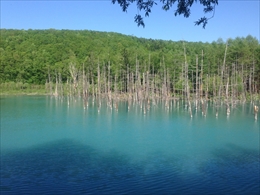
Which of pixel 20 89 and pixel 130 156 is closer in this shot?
pixel 130 156

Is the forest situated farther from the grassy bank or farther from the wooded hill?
the grassy bank

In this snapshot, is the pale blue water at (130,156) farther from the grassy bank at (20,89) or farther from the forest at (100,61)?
the grassy bank at (20,89)

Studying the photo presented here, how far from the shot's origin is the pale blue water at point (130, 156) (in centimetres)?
1015

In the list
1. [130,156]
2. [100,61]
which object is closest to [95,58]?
[100,61]

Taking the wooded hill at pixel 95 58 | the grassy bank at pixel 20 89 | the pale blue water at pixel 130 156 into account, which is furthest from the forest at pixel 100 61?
the pale blue water at pixel 130 156

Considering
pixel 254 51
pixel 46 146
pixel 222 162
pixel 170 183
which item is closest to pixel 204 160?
pixel 222 162

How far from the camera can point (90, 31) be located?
8462cm

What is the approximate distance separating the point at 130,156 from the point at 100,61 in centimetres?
3437

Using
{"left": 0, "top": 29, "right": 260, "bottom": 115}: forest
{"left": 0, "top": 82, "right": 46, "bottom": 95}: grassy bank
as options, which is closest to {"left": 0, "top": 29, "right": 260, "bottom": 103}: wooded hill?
{"left": 0, "top": 29, "right": 260, "bottom": 115}: forest

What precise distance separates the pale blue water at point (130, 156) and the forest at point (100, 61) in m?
11.2

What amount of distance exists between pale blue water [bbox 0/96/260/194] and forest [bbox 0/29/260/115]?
36.8ft

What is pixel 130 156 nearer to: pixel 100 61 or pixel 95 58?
pixel 100 61

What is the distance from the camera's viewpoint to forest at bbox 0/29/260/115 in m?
38.9

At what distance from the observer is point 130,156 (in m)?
13.6
